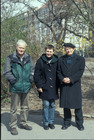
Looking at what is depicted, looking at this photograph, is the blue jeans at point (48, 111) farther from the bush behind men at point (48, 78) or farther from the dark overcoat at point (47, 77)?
the dark overcoat at point (47, 77)

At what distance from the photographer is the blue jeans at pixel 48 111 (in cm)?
459

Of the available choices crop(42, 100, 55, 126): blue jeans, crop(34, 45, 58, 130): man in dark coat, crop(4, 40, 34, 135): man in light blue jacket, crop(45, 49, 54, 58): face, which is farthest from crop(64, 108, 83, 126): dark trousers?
crop(45, 49, 54, 58): face

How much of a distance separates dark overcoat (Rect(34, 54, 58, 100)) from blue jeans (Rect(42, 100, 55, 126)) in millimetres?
134

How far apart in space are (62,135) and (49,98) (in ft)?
2.46

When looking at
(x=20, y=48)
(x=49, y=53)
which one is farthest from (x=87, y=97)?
(x=20, y=48)

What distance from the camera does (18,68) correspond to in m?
4.35

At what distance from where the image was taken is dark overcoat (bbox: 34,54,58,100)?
178 inches

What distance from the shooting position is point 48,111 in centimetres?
468

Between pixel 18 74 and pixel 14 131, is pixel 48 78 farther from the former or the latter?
pixel 14 131

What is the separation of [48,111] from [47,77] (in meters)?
0.72

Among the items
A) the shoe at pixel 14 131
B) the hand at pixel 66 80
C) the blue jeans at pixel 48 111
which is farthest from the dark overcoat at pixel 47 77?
the shoe at pixel 14 131

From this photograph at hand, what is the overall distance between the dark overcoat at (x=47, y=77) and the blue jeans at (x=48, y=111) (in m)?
0.13

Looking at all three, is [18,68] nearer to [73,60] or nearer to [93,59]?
[73,60]

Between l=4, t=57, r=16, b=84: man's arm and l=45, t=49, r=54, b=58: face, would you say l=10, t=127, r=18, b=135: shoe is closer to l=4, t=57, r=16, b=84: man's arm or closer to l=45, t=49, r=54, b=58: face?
l=4, t=57, r=16, b=84: man's arm
